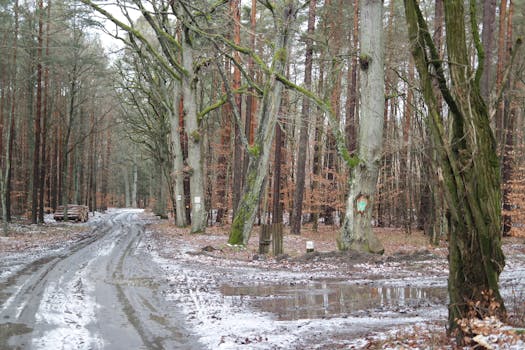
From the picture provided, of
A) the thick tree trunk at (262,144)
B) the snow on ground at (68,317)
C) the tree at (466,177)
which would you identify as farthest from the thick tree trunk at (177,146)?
the tree at (466,177)

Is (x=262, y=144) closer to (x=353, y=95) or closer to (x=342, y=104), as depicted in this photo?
(x=353, y=95)

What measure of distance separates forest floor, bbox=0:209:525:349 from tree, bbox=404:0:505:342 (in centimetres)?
41

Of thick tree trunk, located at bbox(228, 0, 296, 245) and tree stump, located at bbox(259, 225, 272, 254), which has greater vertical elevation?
thick tree trunk, located at bbox(228, 0, 296, 245)

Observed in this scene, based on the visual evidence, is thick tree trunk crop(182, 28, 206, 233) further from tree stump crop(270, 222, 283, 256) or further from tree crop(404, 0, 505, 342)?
tree crop(404, 0, 505, 342)

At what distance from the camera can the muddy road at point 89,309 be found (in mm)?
5992

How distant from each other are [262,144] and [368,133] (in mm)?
4569

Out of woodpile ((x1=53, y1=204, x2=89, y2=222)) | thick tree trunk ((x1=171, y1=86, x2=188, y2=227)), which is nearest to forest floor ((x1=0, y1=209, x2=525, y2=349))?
thick tree trunk ((x1=171, y1=86, x2=188, y2=227))

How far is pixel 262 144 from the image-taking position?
17828 millimetres

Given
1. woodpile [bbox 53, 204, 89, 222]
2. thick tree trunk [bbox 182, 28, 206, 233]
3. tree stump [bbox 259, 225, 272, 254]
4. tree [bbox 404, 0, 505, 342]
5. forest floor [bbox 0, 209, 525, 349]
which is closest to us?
tree [bbox 404, 0, 505, 342]

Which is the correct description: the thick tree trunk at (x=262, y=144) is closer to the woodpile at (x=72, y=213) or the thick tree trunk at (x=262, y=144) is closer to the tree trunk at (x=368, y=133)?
the tree trunk at (x=368, y=133)

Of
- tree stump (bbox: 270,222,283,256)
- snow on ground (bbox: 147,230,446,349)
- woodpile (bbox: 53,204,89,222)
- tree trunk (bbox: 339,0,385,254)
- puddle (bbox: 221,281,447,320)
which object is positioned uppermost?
tree trunk (bbox: 339,0,385,254)

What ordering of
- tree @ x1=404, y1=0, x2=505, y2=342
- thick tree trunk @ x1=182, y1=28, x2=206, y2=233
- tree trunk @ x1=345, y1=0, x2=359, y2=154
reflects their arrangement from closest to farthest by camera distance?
tree @ x1=404, y1=0, x2=505, y2=342 < thick tree trunk @ x1=182, y1=28, x2=206, y2=233 < tree trunk @ x1=345, y1=0, x2=359, y2=154

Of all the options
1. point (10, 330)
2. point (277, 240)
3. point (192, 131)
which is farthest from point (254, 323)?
point (192, 131)

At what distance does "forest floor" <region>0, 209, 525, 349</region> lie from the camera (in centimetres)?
578
